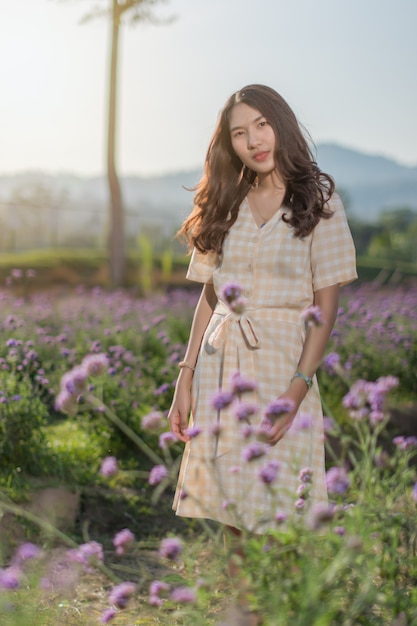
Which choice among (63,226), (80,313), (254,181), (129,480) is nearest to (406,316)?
(80,313)

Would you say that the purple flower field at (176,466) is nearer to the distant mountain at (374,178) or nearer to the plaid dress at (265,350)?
the plaid dress at (265,350)

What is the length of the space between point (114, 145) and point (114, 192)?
0.86 m

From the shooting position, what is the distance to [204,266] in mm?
2863

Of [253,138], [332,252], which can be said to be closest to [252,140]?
[253,138]

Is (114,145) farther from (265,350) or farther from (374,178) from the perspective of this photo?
(374,178)

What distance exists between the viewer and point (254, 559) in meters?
1.71

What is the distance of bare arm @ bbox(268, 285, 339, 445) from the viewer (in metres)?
2.47

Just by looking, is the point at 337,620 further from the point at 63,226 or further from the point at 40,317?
the point at 63,226

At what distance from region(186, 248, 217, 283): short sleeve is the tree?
41.2ft

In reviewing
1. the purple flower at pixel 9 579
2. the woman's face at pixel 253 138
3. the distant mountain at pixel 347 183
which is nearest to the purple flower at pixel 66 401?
the purple flower at pixel 9 579

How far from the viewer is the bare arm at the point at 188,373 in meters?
2.75

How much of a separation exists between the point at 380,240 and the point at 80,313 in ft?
70.8

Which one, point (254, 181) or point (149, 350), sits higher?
point (254, 181)

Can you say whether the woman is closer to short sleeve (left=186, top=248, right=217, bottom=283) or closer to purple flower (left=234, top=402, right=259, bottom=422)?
short sleeve (left=186, top=248, right=217, bottom=283)
